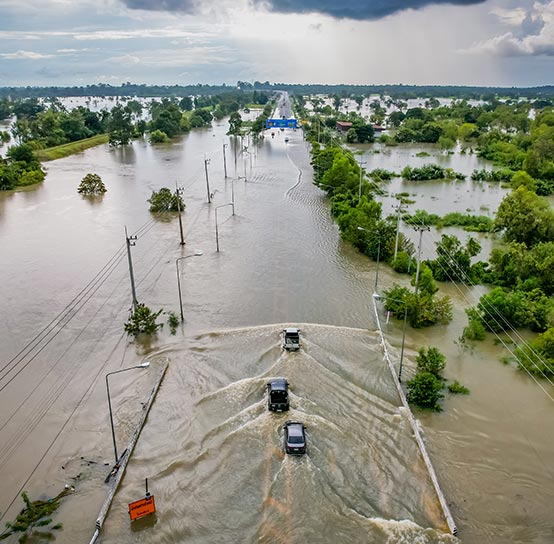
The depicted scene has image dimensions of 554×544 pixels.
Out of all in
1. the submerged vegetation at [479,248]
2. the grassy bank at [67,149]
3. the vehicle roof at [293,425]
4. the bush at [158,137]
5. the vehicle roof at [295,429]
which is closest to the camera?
the vehicle roof at [295,429]

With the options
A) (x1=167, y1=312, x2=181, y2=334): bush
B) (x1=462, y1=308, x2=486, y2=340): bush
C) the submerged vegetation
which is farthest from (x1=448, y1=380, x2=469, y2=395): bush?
(x1=167, y1=312, x2=181, y2=334): bush

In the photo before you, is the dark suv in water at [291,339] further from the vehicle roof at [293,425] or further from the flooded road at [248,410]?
the vehicle roof at [293,425]

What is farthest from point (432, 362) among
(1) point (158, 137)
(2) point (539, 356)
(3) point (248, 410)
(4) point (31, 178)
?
(1) point (158, 137)

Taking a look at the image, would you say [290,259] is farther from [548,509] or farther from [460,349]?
[548,509]

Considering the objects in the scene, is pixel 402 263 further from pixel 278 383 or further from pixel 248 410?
pixel 248 410

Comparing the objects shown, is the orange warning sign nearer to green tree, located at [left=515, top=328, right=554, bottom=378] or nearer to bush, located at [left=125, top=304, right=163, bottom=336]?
bush, located at [left=125, top=304, right=163, bottom=336]

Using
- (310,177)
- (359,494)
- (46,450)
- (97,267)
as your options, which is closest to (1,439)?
(46,450)

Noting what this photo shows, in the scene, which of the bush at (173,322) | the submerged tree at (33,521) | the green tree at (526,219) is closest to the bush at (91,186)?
the bush at (173,322)
